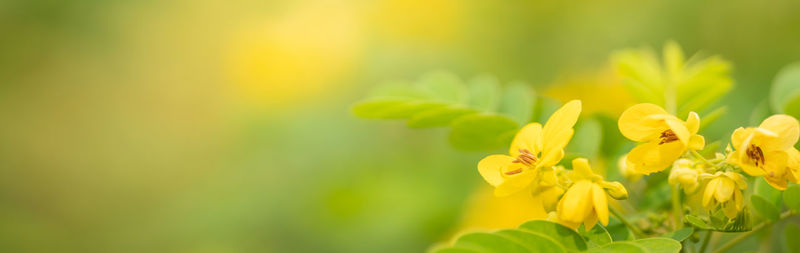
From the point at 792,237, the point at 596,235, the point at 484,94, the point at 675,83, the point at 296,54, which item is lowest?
the point at 792,237

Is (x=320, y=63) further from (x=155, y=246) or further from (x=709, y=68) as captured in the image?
(x=709, y=68)

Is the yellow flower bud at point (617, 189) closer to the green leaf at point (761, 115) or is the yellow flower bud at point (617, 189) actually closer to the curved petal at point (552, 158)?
the curved petal at point (552, 158)

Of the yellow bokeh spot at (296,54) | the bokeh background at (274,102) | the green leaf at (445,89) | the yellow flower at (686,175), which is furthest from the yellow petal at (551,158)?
the yellow bokeh spot at (296,54)

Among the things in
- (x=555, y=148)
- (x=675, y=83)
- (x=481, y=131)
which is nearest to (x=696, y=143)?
(x=555, y=148)

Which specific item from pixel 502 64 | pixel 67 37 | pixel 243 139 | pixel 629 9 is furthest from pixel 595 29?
pixel 67 37

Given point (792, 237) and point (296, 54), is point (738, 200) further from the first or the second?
point (296, 54)
